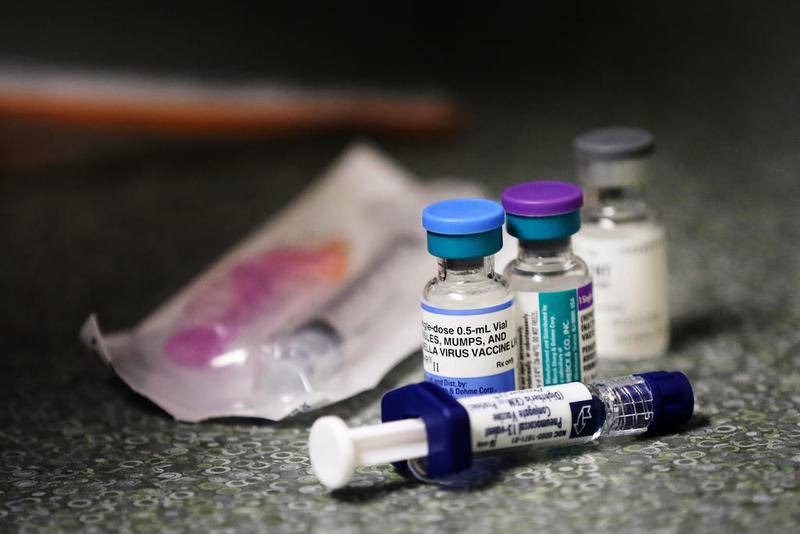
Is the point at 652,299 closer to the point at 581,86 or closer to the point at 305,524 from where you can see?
the point at 305,524

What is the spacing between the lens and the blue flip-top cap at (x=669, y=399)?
0.75 metres

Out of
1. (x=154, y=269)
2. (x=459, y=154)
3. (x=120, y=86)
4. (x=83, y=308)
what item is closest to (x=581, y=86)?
(x=459, y=154)

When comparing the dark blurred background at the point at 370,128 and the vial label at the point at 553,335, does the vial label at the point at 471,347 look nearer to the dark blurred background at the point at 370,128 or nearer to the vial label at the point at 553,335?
the vial label at the point at 553,335

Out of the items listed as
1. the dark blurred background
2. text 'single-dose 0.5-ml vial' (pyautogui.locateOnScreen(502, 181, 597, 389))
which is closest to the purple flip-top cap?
text 'single-dose 0.5-ml vial' (pyautogui.locateOnScreen(502, 181, 597, 389))

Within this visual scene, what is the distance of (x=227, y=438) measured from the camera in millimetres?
817

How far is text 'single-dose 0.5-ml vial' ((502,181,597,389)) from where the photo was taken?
2.55 feet

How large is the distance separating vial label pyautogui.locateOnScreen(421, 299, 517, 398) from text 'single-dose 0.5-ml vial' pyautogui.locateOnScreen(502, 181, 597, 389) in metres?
0.03

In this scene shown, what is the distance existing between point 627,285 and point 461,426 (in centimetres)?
28

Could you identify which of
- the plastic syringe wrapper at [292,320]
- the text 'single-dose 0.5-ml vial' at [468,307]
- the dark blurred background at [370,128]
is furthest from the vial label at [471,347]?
the dark blurred background at [370,128]

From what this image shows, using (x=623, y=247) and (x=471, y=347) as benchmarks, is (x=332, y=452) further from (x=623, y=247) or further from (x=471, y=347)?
(x=623, y=247)

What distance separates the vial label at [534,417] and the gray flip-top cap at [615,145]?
239mm

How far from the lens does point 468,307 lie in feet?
2.44

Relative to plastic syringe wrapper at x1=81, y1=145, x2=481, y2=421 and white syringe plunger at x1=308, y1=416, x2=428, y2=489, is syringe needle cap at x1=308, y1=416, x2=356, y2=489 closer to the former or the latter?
white syringe plunger at x1=308, y1=416, x2=428, y2=489

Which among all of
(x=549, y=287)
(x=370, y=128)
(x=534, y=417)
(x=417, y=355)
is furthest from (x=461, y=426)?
(x=370, y=128)
